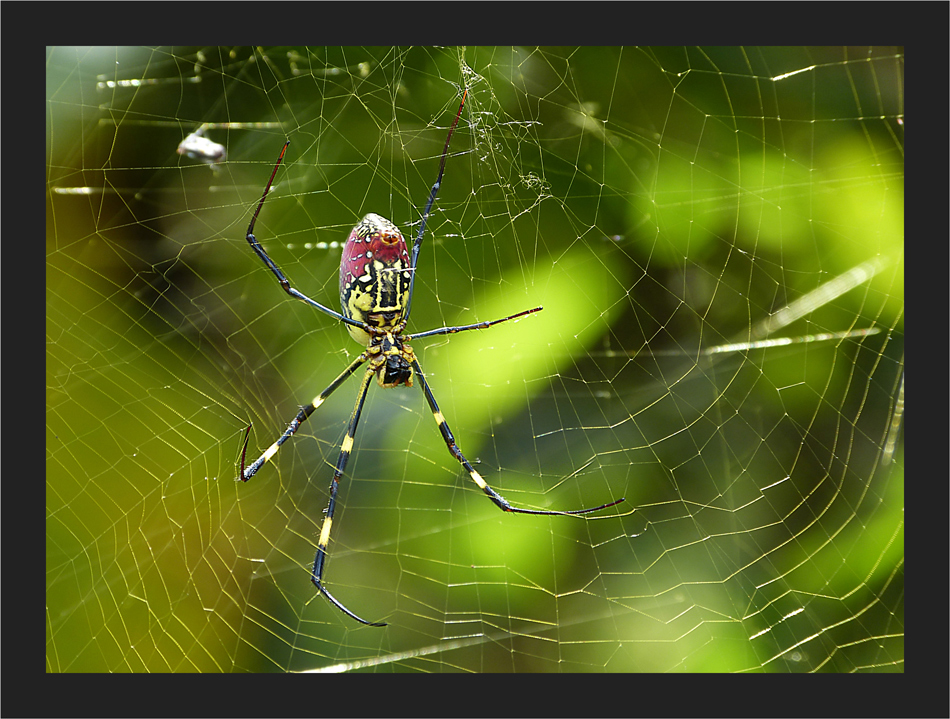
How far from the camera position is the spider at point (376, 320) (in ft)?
4.59

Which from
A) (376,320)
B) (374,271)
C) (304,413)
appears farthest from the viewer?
(304,413)

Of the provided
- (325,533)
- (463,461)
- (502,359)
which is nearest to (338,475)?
(325,533)

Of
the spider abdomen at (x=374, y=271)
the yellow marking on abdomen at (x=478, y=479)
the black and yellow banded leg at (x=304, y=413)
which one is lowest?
the yellow marking on abdomen at (x=478, y=479)

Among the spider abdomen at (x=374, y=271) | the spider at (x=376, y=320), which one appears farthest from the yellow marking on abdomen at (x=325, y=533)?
the spider abdomen at (x=374, y=271)

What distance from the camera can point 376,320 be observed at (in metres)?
1.56

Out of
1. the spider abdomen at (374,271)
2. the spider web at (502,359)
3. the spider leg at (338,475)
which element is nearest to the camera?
the spider abdomen at (374,271)

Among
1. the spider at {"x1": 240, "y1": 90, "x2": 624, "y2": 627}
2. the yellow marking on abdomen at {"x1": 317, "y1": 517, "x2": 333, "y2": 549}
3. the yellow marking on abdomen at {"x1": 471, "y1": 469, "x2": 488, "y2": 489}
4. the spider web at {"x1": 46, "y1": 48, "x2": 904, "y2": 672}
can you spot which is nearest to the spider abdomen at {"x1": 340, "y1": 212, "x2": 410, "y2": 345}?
the spider at {"x1": 240, "y1": 90, "x2": 624, "y2": 627}

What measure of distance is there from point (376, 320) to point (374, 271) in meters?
0.20

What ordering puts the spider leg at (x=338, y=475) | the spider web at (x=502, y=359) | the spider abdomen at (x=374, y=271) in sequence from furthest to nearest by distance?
1. the spider leg at (x=338, y=475)
2. the spider web at (x=502, y=359)
3. the spider abdomen at (x=374, y=271)

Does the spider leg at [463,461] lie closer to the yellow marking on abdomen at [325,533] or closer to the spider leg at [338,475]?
the spider leg at [338,475]

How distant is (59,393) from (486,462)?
139 cm

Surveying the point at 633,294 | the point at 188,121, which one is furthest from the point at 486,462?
the point at 188,121

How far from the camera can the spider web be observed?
1588mm

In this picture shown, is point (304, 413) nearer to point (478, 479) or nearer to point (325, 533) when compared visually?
point (325, 533)
